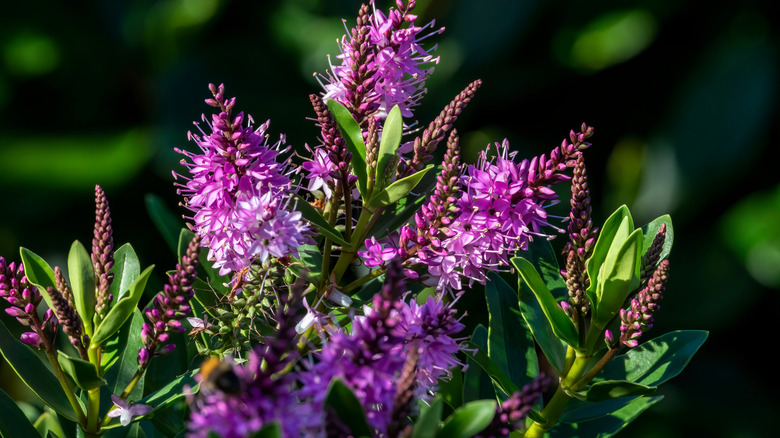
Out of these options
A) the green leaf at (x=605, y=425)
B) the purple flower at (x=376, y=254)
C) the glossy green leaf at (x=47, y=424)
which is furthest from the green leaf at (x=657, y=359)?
the glossy green leaf at (x=47, y=424)

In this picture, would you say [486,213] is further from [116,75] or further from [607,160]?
[116,75]

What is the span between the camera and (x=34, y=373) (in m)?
0.76

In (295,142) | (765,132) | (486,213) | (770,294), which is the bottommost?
(770,294)

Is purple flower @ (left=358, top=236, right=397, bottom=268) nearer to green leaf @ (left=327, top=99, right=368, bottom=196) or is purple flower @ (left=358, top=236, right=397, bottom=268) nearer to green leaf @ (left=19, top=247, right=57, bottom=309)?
green leaf @ (left=327, top=99, right=368, bottom=196)

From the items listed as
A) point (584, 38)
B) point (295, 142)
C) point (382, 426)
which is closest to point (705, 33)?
point (584, 38)

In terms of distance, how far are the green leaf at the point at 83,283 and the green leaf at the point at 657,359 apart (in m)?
0.59

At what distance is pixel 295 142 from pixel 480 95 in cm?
87

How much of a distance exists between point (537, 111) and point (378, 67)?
2.80 metres

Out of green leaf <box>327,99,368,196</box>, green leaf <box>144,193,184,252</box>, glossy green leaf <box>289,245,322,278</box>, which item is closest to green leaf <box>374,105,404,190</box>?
green leaf <box>327,99,368,196</box>

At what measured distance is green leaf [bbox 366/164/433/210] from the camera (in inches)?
29.9

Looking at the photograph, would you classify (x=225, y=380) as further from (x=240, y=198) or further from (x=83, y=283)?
(x=83, y=283)

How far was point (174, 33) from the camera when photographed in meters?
3.68

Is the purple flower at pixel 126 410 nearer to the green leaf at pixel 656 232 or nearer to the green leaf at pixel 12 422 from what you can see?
the green leaf at pixel 12 422

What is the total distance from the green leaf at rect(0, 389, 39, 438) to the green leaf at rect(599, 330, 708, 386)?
0.65m
